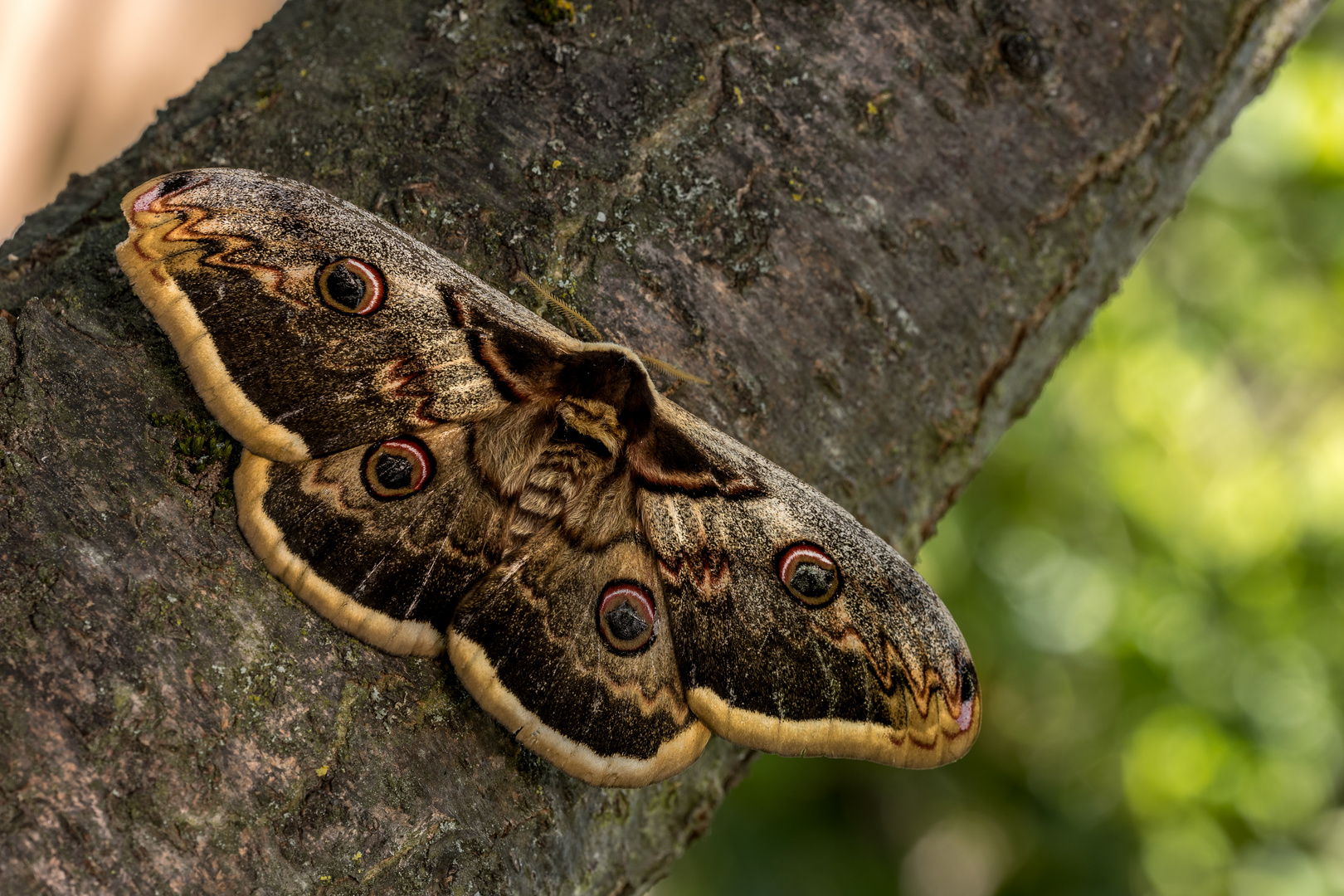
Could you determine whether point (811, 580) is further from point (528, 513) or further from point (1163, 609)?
point (1163, 609)

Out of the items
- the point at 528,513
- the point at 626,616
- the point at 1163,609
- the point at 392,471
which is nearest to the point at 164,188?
the point at 392,471

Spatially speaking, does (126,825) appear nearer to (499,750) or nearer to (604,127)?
(499,750)

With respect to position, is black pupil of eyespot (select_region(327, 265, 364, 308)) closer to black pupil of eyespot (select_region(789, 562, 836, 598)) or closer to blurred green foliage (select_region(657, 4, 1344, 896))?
black pupil of eyespot (select_region(789, 562, 836, 598))

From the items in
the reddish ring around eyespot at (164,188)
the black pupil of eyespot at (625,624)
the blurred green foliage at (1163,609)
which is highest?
the reddish ring around eyespot at (164,188)

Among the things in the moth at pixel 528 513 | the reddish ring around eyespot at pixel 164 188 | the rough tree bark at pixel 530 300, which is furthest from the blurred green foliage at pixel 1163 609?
the reddish ring around eyespot at pixel 164 188

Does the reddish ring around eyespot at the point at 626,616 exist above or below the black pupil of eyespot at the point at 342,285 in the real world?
below

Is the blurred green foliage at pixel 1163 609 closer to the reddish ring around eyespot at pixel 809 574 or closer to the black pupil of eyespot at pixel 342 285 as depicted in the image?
the reddish ring around eyespot at pixel 809 574
